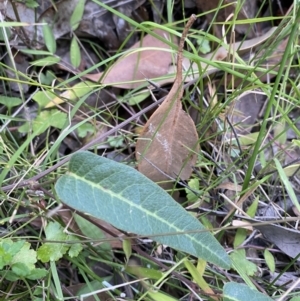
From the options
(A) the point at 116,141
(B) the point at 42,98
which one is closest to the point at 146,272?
(A) the point at 116,141

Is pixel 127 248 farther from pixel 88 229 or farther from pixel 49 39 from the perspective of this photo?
pixel 49 39

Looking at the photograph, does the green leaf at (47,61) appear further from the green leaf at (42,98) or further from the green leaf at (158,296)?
the green leaf at (158,296)

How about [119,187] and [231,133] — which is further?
[231,133]

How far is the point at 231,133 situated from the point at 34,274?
18.1 inches

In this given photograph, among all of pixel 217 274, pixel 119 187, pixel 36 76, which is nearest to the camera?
pixel 119 187

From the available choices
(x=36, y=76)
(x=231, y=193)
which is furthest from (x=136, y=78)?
(x=231, y=193)

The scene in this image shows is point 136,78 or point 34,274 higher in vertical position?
Result: point 136,78

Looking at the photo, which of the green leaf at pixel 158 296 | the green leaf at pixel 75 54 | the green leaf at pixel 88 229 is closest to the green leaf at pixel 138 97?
the green leaf at pixel 75 54

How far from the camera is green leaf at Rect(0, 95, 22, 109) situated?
0.93 meters

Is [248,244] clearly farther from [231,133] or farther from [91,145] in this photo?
[91,145]

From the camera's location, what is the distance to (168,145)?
859 mm

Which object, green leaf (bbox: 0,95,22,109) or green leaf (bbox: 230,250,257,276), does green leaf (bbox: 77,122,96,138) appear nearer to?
green leaf (bbox: 0,95,22,109)

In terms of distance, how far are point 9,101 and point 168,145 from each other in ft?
1.14

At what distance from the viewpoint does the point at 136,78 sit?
1005 mm
